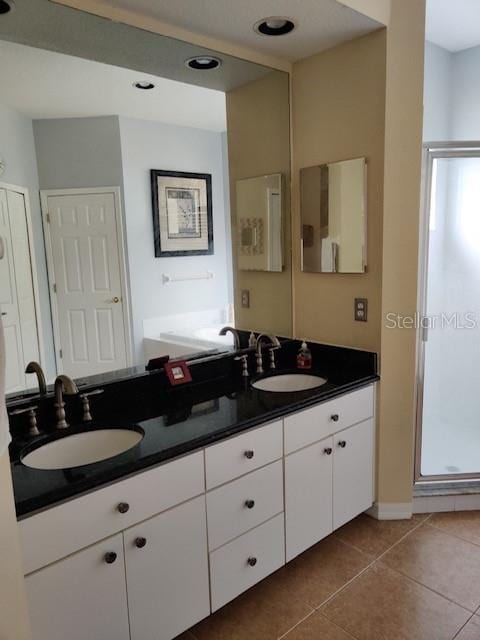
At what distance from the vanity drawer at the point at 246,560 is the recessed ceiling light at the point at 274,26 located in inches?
80.5

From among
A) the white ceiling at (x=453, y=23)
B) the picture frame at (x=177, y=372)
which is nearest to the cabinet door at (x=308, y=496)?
the picture frame at (x=177, y=372)

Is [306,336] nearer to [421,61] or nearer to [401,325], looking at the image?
[401,325]

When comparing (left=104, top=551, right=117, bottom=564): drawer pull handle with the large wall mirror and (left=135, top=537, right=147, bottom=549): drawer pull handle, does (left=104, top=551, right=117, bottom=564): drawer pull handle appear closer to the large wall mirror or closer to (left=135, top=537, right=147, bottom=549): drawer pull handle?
(left=135, top=537, right=147, bottom=549): drawer pull handle

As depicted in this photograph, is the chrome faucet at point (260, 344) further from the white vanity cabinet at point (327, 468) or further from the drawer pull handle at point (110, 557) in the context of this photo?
the drawer pull handle at point (110, 557)

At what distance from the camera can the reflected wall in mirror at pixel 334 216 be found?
7.36ft

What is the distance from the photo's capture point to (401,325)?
7.45 feet

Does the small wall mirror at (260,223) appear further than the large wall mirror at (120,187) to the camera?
Yes

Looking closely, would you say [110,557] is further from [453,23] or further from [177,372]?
[453,23]

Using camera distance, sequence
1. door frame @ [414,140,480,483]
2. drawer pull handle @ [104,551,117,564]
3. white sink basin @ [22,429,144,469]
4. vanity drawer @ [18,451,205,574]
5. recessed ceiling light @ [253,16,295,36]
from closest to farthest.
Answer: vanity drawer @ [18,451,205,574]
drawer pull handle @ [104,551,117,564]
white sink basin @ [22,429,144,469]
recessed ceiling light @ [253,16,295,36]
door frame @ [414,140,480,483]

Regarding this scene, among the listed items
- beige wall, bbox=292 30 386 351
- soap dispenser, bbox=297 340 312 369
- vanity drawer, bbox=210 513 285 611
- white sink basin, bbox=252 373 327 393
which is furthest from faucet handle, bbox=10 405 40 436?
beige wall, bbox=292 30 386 351

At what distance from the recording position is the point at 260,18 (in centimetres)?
187

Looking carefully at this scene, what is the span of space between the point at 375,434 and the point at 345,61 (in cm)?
184

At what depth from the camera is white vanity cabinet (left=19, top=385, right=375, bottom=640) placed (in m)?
1.27

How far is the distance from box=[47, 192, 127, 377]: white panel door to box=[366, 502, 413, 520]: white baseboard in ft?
5.16
